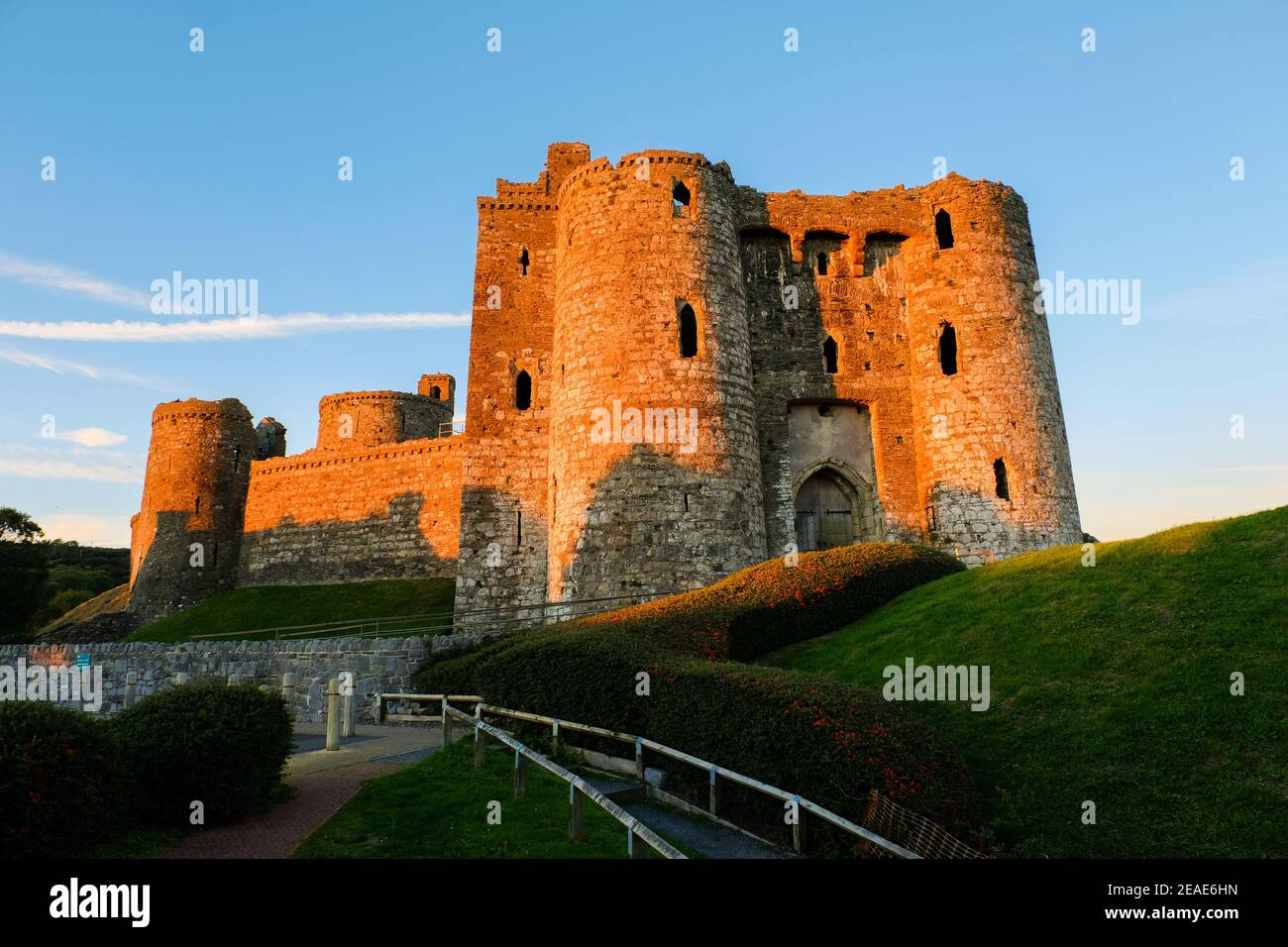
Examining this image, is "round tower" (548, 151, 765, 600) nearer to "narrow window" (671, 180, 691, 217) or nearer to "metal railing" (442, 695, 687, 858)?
"narrow window" (671, 180, 691, 217)

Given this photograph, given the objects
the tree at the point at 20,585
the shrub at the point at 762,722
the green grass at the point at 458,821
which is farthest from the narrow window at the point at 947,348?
the tree at the point at 20,585

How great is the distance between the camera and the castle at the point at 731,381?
80.4ft

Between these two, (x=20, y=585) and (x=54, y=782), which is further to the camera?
(x=20, y=585)

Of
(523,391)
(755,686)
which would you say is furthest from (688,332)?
(755,686)

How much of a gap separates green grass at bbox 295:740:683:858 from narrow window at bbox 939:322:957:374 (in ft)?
71.0

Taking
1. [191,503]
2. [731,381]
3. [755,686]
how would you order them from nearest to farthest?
[755,686], [731,381], [191,503]

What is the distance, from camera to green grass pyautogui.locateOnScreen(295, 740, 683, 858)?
26.5 ft

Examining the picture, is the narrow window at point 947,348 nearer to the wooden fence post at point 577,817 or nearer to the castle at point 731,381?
the castle at point 731,381

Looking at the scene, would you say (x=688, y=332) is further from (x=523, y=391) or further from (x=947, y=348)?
(x=947, y=348)

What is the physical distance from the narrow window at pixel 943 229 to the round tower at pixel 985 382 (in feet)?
0.13

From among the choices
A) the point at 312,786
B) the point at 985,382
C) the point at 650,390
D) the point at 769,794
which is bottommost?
the point at 312,786

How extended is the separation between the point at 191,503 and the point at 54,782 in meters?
41.4

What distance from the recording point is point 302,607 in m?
37.4

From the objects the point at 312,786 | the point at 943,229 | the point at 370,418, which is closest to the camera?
the point at 312,786
